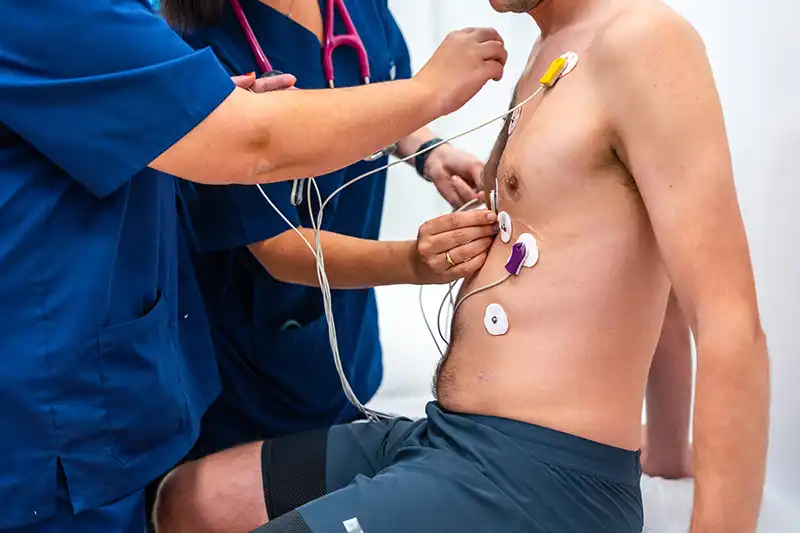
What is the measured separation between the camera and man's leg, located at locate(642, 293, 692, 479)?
4.40 feet

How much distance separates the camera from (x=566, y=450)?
34.8 inches

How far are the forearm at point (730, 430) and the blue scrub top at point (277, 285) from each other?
2.04 ft

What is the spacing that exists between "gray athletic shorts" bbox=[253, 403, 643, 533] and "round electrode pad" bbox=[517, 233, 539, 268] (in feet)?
0.56

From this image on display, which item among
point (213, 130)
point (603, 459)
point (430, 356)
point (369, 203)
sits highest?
point (213, 130)

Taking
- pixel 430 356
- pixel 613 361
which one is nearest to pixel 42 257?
pixel 613 361

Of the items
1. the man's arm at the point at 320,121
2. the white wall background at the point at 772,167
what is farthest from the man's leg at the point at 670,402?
the man's arm at the point at 320,121

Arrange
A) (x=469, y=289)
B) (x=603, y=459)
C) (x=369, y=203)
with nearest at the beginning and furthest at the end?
(x=603, y=459) → (x=469, y=289) → (x=369, y=203)

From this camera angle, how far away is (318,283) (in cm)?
125

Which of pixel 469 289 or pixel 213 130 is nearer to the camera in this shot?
pixel 213 130

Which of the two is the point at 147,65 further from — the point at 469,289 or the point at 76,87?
the point at 469,289

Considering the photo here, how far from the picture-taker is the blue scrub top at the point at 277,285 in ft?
3.86

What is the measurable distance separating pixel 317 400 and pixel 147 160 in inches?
26.8

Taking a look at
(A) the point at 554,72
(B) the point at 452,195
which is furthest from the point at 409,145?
(A) the point at 554,72

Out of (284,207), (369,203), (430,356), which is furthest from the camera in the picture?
(430,356)
